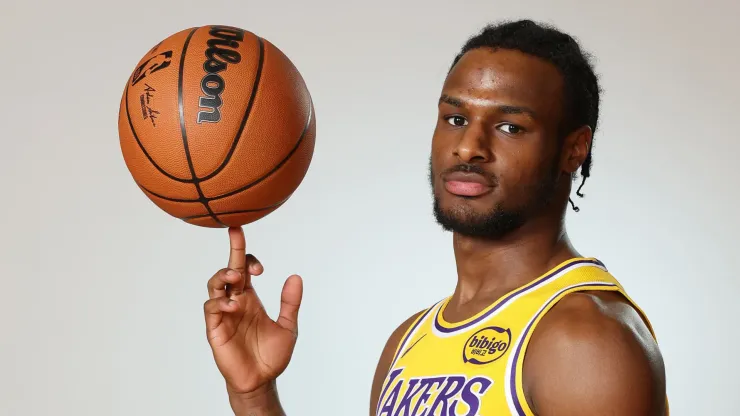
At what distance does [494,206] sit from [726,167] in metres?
2.45

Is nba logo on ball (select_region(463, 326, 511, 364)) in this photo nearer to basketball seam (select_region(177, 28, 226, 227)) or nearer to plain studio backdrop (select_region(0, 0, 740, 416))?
basketball seam (select_region(177, 28, 226, 227))

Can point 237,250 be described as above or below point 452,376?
above

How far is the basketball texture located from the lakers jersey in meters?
0.42

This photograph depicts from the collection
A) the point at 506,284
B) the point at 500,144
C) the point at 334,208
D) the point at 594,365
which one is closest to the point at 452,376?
the point at 506,284

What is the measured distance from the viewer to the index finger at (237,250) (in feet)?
6.62

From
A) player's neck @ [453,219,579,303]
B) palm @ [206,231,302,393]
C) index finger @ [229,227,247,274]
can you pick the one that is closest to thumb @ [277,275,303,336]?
palm @ [206,231,302,393]

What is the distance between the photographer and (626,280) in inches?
157

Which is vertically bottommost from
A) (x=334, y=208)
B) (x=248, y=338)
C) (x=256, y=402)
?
(x=256, y=402)

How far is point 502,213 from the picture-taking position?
1.88 metres

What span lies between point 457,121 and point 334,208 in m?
2.18

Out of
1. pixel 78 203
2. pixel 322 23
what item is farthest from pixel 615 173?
pixel 78 203

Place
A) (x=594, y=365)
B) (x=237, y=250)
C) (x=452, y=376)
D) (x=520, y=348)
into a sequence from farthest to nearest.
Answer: (x=237, y=250) → (x=452, y=376) → (x=520, y=348) → (x=594, y=365)

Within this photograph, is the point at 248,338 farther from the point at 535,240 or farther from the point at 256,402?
the point at 535,240

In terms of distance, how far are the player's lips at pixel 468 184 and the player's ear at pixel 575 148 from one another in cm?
16
